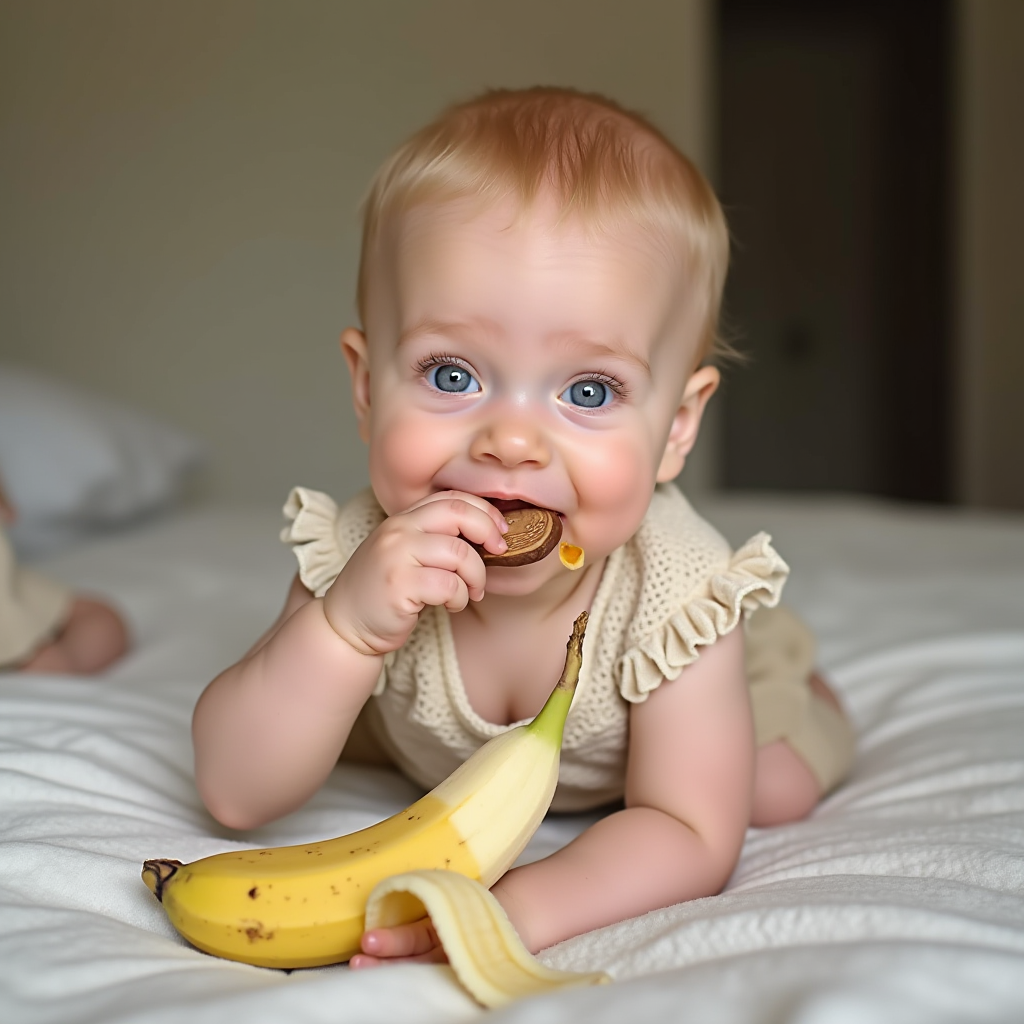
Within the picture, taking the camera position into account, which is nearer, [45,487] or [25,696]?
[25,696]

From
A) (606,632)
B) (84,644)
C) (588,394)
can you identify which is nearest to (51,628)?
(84,644)

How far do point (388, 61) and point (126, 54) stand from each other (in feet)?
2.54

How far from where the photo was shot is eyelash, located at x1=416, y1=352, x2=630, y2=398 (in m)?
0.82

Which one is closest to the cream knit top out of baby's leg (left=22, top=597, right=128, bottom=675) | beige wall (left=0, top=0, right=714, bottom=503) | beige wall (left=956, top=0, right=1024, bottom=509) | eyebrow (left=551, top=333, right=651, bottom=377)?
eyebrow (left=551, top=333, right=651, bottom=377)

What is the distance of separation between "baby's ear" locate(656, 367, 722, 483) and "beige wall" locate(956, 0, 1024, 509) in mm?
3666

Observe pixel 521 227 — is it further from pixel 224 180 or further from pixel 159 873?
pixel 224 180

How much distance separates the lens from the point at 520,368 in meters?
0.81

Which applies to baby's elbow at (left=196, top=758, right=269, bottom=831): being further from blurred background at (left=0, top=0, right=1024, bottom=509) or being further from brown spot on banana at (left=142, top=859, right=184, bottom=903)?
blurred background at (left=0, top=0, right=1024, bottom=509)

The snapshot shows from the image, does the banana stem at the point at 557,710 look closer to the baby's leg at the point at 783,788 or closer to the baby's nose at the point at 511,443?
the baby's nose at the point at 511,443

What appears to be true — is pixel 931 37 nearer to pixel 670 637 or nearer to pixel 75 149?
pixel 75 149

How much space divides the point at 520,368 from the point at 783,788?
52 cm

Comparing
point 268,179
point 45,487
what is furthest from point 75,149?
point 45,487

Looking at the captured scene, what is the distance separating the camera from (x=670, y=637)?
0.93m

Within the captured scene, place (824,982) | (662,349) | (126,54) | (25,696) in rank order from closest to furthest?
(824,982) → (662,349) → (25,696) → (126,54)
